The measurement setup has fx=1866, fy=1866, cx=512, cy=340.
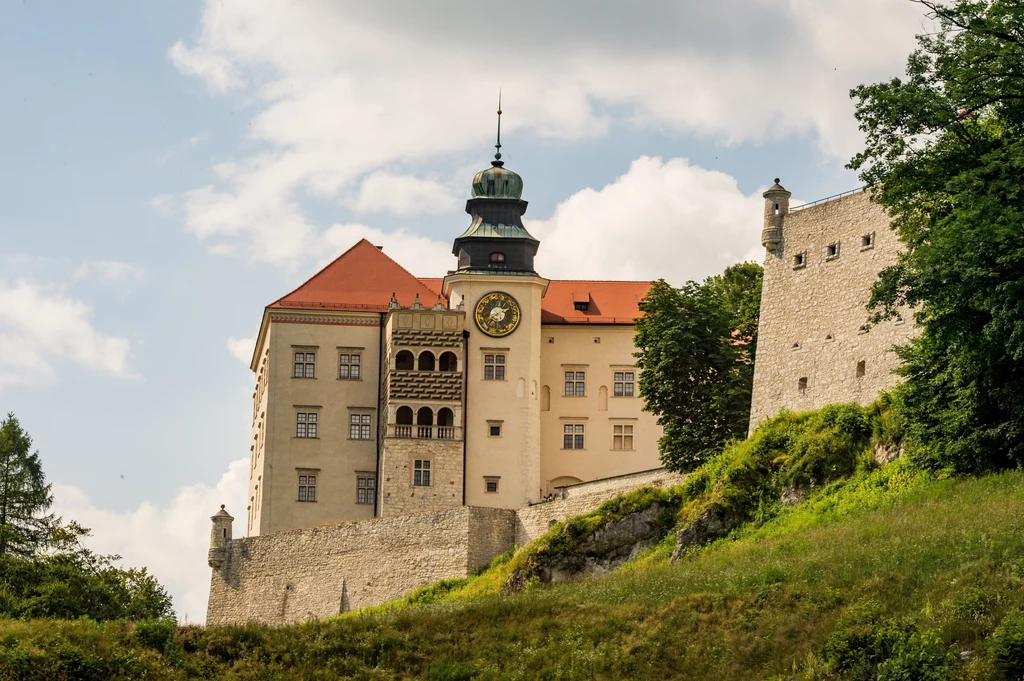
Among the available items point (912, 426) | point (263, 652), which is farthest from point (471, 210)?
point (263, 652)

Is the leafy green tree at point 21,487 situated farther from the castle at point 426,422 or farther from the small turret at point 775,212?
the small turret at point 775,212

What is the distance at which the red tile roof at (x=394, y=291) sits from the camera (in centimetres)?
6931

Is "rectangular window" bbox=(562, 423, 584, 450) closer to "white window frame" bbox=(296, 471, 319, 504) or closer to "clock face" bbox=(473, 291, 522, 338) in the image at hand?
"clock face" bbox=(473, 291, 522, 338)

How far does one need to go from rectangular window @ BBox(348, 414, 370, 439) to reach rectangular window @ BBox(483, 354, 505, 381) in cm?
471

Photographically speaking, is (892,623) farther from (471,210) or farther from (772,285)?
(471,210)

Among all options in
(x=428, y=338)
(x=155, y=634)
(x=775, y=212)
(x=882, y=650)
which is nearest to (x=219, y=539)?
(x=428, y=338)

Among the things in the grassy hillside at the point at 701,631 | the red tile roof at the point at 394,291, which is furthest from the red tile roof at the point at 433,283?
the grassy hillside at the point at 701,631

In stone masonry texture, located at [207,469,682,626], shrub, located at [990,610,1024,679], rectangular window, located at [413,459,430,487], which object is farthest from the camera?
rectangular window, located at [413,459,430,487]

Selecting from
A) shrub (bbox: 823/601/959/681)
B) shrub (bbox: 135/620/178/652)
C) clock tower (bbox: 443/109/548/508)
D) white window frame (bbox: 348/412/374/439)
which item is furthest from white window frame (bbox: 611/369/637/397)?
shrub (bbox: 823/601/959/681)

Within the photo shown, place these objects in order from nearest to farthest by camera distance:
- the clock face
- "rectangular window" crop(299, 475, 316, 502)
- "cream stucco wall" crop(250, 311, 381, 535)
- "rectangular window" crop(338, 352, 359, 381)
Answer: "cream stucco wall" crop(250, 311, 381, 535) < "rectangular window" crop(299, 475, 316, 502) < the clock face < "rectangular window" crop(338, 352, 359, 381)

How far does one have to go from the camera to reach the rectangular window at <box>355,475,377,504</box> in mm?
67000

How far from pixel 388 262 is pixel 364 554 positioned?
15.9m

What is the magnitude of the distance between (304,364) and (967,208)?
35.2 m

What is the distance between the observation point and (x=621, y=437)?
228ft
